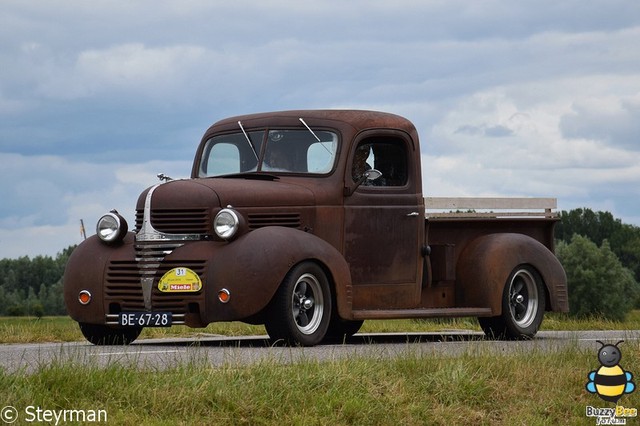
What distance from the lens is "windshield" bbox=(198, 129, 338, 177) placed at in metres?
13.5

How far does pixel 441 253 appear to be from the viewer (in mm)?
14555

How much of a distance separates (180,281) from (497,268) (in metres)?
4.46

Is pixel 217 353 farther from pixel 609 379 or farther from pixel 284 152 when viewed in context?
pixel 609 379

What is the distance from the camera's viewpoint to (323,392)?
27.3 feet

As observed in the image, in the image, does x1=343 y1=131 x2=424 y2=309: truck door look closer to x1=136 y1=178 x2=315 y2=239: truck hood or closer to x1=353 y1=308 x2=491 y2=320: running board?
x1=353 y1=308 x2=491 y2=320: running board

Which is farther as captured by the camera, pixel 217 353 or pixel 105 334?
pixel 105 334

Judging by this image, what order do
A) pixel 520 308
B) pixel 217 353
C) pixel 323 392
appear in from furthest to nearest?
pixel 520 308
pixel 217 353
pixel 323 392

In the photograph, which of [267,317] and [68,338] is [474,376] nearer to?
[267,317]

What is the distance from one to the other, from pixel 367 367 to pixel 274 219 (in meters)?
3.89

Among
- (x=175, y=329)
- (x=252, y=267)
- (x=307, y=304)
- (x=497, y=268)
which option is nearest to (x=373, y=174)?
(x=307, y=304)

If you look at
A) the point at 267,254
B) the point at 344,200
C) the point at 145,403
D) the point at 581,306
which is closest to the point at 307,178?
the point at 344,200

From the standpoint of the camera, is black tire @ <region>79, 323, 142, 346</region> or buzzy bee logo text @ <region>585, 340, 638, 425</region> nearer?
buzzy bee logo text @ <region>585, 340, 638, 425</region>

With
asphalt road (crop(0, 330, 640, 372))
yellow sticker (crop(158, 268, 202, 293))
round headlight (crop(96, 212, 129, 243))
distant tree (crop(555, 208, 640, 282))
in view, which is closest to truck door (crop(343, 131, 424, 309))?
asphalt road (crop(0, 330, 640, 372))

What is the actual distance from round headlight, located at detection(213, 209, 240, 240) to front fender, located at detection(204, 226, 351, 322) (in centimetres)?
11
